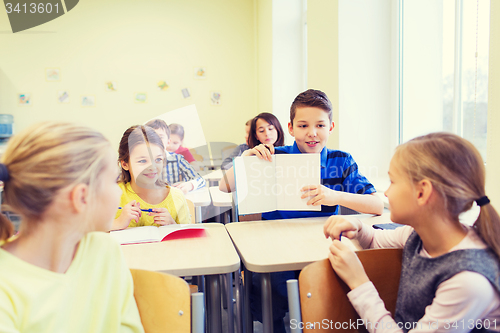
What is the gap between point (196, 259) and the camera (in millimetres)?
977

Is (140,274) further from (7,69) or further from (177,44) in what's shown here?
(7,69)

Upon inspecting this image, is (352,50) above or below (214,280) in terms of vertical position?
above

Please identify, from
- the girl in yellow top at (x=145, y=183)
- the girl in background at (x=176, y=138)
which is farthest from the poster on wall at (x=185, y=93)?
the girl in yellow top at (x=145, y=183)

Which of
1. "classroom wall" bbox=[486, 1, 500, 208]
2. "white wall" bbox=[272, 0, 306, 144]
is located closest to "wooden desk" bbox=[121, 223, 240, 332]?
"classroom wall" bbox=[486, 1, 500, 208]

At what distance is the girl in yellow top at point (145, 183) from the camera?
1.52 metres

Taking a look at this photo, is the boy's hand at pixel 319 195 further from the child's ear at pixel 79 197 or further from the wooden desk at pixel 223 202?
the wooden desk at pixel 223 202

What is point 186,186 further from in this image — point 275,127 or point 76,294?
point 76,294

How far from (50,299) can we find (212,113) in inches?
174

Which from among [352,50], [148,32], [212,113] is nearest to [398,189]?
[352,50]

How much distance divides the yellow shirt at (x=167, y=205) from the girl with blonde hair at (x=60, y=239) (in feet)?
2.42

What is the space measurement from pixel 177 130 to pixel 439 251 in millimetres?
1720

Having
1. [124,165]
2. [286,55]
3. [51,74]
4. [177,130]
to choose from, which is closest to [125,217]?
[124,165]

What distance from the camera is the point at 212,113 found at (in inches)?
196

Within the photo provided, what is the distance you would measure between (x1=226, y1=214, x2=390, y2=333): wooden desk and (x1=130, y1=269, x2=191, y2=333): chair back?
222 mm
